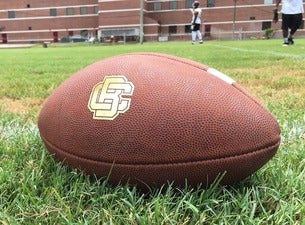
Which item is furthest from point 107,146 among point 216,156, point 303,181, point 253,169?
point 303,181

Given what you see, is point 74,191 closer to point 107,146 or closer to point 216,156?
point 107,146

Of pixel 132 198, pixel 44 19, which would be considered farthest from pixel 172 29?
pixel 132 198

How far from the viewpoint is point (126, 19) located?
55562 mm

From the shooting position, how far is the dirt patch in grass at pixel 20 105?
3711 mm

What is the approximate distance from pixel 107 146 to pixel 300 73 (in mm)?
5157

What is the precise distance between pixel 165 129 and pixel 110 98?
0.26 meters

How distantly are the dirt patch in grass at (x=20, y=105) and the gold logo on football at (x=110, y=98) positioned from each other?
1.91m

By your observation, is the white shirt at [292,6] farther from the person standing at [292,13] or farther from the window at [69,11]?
the window at [69,11]

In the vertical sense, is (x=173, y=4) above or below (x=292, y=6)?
above

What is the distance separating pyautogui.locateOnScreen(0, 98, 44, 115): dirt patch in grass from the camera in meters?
3.71

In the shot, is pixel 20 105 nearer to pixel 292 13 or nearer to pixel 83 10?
pixel 292 13

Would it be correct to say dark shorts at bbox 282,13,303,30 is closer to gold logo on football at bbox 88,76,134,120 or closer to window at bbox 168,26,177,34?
gold logo on football at bbox 88,76,134,120

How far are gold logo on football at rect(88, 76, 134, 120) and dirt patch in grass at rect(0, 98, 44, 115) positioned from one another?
6.26 ft

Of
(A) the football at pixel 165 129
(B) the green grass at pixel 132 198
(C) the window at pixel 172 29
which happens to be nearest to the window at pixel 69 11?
(C) the window at pixel 172 29
